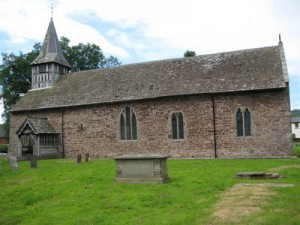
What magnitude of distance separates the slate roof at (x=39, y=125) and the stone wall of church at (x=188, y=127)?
0.69m

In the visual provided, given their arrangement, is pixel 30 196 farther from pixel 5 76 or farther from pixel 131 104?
pixel 5 76

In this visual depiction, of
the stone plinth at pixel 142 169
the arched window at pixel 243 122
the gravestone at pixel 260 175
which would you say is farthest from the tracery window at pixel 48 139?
the gravestone at pixel 260 175

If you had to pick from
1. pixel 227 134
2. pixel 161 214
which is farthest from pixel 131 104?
pixel 161 214

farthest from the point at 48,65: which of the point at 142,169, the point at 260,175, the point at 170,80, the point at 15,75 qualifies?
the point at 260,175

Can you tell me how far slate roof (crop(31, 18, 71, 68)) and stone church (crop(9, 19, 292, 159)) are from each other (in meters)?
3.59

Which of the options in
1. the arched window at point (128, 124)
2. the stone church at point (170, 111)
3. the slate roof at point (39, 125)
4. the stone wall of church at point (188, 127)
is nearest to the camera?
the stone wall of church at point (188, 127)

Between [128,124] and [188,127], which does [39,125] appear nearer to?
[128,124]

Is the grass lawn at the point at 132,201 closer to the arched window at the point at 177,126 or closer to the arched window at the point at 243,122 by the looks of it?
the arched window at the point at 243,122

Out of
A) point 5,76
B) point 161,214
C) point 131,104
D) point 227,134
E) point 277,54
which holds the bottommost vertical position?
point 161,214

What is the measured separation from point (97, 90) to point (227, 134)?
1202cm

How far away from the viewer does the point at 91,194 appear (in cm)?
1152

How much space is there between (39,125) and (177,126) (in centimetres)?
1215

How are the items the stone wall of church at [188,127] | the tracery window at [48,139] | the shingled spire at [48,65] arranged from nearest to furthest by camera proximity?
the stone wall of church at [188,127] → the tracery window at [48,139] → the shingled spire at [48,65]

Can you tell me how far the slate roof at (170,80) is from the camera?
24.2 metres
